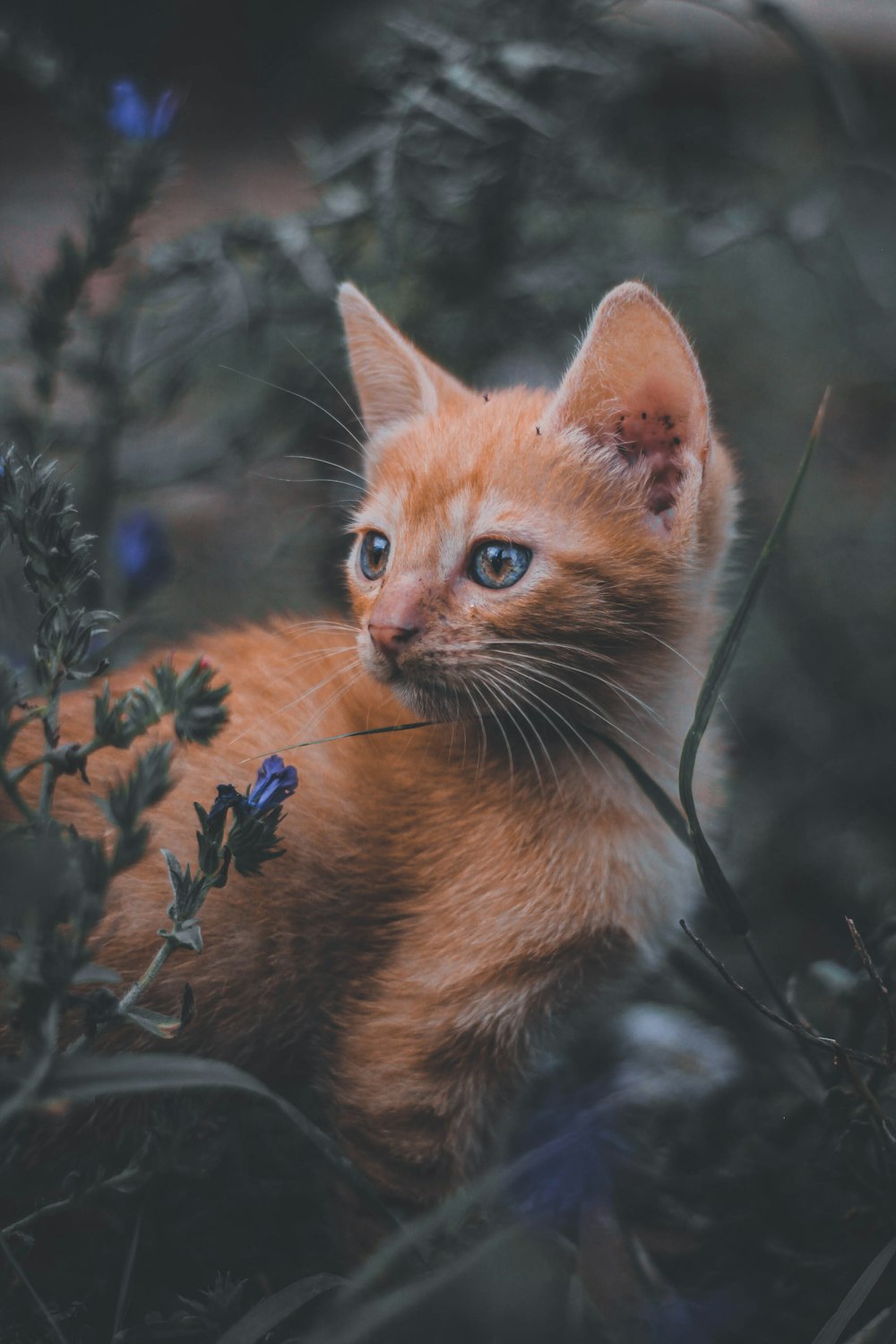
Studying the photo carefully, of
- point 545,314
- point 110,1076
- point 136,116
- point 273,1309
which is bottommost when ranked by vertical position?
point 273,1309

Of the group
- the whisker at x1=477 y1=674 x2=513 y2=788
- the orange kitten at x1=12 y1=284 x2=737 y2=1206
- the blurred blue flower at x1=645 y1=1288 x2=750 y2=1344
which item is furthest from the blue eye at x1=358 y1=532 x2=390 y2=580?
the blurred blue flower at x1=645 y1=1288 x2=750 y2=1344

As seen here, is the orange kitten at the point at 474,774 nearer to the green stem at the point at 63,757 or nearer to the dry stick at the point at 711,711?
the dry stick at the point at 711,711

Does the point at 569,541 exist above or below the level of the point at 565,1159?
above

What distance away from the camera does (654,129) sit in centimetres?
182

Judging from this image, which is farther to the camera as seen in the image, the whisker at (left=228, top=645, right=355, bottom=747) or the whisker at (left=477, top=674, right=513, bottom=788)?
the whisker at (left=228, top=645, right=355, bottom=747)

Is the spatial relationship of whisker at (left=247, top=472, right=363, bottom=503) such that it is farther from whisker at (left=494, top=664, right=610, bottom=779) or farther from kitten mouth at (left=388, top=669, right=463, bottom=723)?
whisker at (left=494, top=664, right=610, bottom=779)

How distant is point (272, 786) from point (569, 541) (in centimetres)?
40

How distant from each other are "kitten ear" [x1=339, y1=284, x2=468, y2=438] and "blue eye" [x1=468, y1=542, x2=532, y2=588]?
0.32m

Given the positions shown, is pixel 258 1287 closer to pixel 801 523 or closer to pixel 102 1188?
pixel 102 1188

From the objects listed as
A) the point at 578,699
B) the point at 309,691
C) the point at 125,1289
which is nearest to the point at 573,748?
the point at 578,699

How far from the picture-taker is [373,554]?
3.69 feet

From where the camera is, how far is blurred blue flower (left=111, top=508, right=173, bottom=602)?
1.09 metres

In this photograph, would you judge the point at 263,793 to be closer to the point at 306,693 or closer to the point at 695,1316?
the point at 306,693

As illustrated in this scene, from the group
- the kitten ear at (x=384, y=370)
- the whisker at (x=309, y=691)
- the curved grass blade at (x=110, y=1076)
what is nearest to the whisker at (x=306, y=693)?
the whisker at (x=309, y=691)
